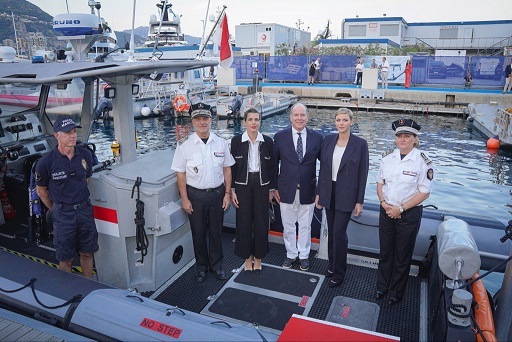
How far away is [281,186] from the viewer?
418 centimetres

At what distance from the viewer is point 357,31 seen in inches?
1779

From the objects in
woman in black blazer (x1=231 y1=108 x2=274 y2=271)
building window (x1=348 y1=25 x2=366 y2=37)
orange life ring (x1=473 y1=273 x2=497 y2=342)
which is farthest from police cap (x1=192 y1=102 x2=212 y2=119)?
building window (x1=348 y1=25 x2=366 y2=37)

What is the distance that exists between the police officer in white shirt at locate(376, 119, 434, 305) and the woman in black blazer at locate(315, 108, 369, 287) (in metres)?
0.25

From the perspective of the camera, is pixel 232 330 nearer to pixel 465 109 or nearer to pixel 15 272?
pixel 15 272

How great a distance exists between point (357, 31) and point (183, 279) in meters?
46.0

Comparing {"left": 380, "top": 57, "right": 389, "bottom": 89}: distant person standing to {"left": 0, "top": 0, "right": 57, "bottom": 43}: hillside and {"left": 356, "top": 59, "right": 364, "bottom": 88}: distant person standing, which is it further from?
{"left": 0, "top": 0, "right": 57, "bottom": 43}: hillside

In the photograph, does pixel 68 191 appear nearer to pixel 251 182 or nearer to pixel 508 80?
pixel 251 182

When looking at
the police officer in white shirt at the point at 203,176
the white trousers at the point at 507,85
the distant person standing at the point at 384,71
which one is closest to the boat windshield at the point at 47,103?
the police officer in white shirt at the point at 203,176

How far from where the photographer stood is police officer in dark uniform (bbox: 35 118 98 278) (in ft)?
11.4

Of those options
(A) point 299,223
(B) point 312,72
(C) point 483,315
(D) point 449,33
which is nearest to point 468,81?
(B) point 312,72

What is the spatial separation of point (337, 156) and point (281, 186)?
2.22ft

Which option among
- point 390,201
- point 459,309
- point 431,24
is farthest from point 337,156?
point 431,24

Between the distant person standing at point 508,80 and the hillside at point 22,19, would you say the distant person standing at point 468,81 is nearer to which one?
the distant person standing at point 508,80

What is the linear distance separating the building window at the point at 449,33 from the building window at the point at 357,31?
30.3 feet
